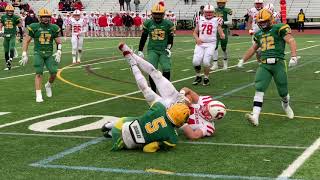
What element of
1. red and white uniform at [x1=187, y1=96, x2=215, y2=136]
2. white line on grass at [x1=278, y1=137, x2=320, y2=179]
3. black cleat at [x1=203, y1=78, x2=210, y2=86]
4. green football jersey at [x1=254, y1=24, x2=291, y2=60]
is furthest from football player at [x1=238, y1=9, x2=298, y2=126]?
black cleat at [x1=203, y1=78, x2=210, y2=86]

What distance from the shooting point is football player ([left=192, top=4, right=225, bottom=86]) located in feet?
45.2

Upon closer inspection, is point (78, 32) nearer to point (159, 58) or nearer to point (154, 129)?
point (159, 58)

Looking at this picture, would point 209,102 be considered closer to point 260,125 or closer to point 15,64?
point 260,125

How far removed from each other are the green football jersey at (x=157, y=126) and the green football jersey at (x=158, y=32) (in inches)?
185

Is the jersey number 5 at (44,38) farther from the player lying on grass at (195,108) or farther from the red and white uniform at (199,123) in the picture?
the red and white uniform at (199,123)

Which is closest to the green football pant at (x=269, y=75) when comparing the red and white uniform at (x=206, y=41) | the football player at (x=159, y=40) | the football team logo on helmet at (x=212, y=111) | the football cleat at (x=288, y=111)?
the football cleat at (x=288, y=111)

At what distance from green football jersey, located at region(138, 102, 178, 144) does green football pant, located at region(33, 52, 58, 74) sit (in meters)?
5.23

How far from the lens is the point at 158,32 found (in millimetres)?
11562

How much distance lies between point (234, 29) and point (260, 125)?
38547 millimetres

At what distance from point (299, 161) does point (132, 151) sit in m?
2.01

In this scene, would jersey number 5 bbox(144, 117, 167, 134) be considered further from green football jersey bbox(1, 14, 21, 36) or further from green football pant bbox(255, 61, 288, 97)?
green football jersey bbox(1, 14, 21, 36)

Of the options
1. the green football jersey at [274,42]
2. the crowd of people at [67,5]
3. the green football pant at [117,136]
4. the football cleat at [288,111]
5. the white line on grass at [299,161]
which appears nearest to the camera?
the white line on grass at [299,161]

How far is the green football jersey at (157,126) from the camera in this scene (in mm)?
6918

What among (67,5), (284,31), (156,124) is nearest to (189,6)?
(67,5)
